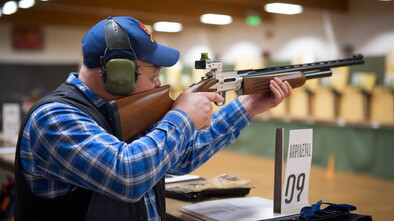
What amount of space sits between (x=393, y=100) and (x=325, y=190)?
190 cm

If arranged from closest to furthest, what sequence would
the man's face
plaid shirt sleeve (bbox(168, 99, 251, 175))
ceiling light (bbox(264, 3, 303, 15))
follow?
the man's face
plaid shirt sleeve (bbox(168, 99, 251, 175))
ceiling light (bbox(264, 3, 303, 15))

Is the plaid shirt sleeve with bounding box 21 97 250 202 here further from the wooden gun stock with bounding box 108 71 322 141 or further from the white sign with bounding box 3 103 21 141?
the white sign with bounding box 3 103 21 141

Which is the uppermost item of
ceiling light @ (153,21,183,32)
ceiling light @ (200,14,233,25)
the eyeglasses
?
ceiling light @ (153,21,183,32)

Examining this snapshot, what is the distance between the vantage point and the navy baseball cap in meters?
1.27

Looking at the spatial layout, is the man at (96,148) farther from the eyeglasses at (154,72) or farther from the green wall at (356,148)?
the green wall at (356,148)

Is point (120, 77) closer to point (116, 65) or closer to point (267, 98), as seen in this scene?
point (116, 65)

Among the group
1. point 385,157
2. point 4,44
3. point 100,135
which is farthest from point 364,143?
point 4,44

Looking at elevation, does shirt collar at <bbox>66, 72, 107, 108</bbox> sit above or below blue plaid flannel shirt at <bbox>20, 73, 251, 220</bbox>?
above

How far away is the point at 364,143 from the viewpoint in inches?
235

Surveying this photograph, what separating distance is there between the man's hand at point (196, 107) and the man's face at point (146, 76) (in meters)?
0.12

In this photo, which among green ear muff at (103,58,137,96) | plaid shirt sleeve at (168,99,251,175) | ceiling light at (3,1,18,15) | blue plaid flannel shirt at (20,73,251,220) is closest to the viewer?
blue plaid flannel shirt at (20,73,251,220)

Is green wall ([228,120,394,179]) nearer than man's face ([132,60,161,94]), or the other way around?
man's face ([132,60,161,94])

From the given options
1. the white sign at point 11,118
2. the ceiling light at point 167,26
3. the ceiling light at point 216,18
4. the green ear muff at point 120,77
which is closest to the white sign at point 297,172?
the green ear muff at point 120,77

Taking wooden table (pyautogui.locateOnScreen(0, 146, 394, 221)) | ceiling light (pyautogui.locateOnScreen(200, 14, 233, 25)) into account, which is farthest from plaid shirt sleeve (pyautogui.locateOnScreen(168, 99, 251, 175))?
ceiling light (pyautogui.locateOnScreen(200, 14, 233, 25))
